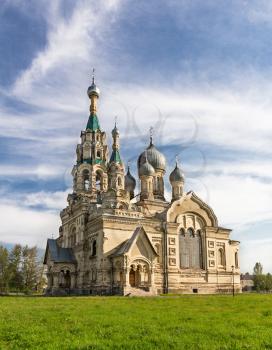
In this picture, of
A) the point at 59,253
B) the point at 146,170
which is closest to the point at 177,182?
the point at 146,170

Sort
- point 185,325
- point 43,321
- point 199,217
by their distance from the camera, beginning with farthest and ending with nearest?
1. point 199,217
2. point 43,321
3. point 185,325

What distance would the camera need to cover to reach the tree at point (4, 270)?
1700 inches

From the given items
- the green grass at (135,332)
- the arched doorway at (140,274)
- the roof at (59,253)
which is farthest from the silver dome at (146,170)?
the green grass at (135,332)

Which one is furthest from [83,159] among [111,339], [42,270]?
[111,339]

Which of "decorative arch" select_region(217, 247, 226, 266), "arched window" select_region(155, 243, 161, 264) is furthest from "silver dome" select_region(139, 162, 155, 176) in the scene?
"decorative arch" select_region(217, 247, 226, 266)

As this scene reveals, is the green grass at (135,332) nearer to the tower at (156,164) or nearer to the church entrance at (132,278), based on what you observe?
the church entrance at (132,278)

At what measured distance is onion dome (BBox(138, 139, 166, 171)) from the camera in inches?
1773

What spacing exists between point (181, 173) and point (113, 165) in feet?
26.3

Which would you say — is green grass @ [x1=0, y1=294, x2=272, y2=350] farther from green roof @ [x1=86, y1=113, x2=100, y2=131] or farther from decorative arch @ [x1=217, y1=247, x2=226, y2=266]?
green roof @ [x1=86, y1=113, x2=100, y2=131]

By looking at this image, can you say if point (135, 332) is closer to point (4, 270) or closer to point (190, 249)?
point (190, 249)

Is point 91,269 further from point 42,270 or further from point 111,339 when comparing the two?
point 111,339

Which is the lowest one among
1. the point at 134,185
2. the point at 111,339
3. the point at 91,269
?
the point at 111,339

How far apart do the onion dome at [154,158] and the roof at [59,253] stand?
1231 cm

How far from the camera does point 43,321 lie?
38.9ft
